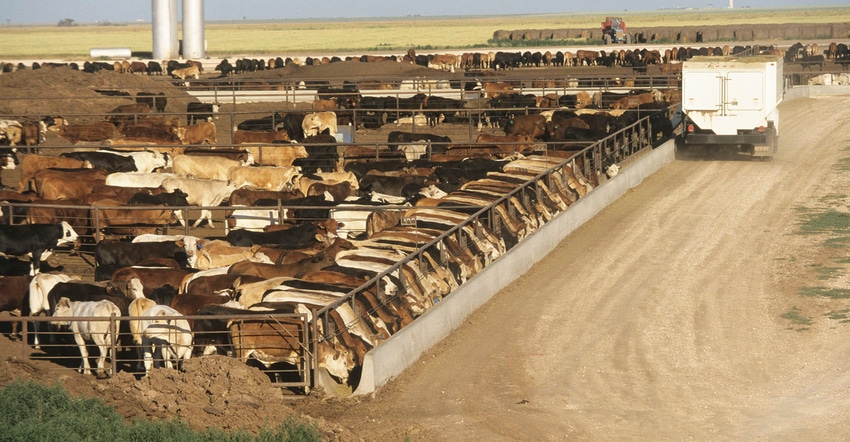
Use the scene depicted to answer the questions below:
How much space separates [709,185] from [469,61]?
131 ft

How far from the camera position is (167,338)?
12625mm

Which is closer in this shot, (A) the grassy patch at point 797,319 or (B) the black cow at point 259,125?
(A) the grassy patch at point 797,319

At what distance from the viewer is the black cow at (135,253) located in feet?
54.0

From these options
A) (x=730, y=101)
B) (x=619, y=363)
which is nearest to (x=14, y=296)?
(x=619, y=363)

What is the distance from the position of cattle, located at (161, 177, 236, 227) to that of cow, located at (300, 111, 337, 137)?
8790 millimetres

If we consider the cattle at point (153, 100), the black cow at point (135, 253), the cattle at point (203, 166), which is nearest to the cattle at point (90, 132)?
the cattle at point (153, 100)

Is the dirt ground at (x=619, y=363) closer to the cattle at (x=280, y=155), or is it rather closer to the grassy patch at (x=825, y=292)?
the grassy patch at (x=825, y=292)

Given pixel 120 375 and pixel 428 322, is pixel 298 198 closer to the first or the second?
pixel 428 322

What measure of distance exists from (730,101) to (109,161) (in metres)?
13.9

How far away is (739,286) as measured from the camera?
1633 cm

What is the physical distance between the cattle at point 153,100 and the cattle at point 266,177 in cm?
1298

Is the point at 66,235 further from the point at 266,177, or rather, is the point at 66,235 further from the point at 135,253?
the point at 266,177

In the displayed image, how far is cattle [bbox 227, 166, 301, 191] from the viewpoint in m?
22.4

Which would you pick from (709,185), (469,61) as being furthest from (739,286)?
(469,61)
